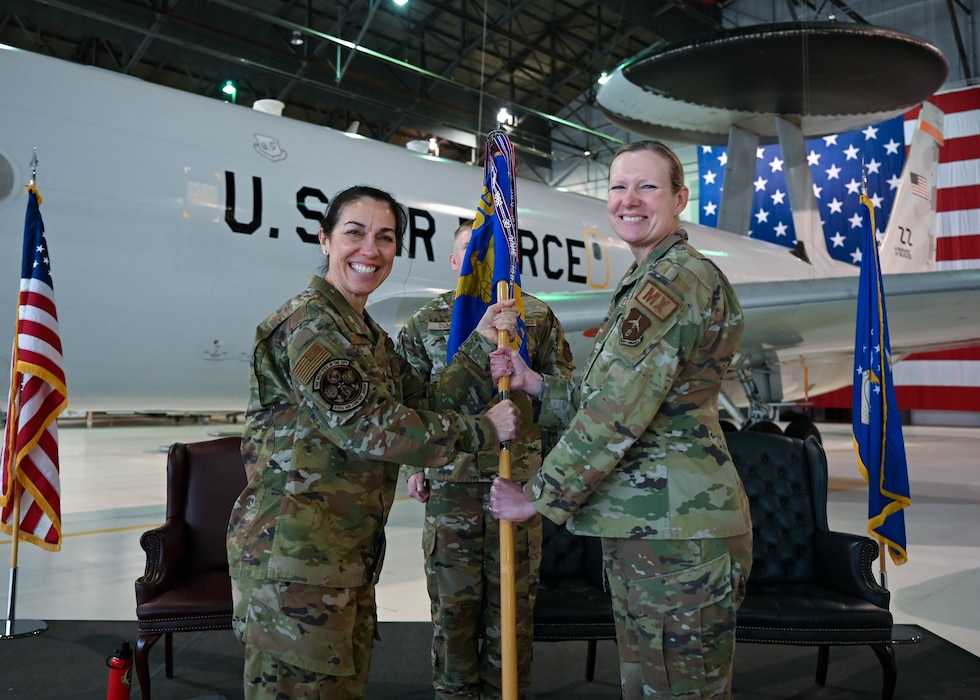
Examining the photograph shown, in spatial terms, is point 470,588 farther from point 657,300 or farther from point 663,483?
point 657,300

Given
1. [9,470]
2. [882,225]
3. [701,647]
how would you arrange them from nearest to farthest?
[701,647], [9,470], [882,225]

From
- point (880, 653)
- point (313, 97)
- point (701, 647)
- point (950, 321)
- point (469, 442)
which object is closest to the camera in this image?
point (701, 647)

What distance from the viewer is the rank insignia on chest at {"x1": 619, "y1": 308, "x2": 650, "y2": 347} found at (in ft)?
4.42

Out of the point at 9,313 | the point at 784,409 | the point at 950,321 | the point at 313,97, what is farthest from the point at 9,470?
the point at 784,409

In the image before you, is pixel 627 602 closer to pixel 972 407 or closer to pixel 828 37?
pixel 828 37

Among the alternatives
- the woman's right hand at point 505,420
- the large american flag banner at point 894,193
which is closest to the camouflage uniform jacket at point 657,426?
the woman's right hand at point 505,420

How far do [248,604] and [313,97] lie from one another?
15665mm

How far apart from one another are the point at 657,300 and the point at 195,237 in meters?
3.46

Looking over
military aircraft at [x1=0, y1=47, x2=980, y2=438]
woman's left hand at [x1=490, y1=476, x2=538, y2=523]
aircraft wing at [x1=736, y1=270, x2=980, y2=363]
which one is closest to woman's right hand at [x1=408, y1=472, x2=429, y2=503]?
woman's left hand at [x1=490, y1=476, x2=538, y2=523]

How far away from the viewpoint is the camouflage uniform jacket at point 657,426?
134 centimetres

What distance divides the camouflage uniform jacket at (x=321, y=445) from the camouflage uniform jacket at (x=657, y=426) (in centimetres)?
26

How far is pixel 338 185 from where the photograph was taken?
479 cm

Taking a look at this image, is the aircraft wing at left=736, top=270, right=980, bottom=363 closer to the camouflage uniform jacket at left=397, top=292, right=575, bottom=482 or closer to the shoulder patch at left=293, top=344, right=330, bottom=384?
the camouflage uniform jacket at left=397, top=292, right=575, bottom=482

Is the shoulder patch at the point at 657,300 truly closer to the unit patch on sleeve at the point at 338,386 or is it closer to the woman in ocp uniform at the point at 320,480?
the woman in ocp uniform at the point at 320,480
